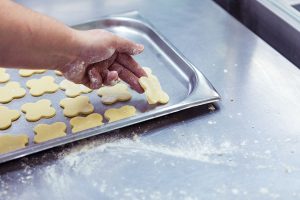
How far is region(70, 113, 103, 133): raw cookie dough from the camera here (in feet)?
2.81

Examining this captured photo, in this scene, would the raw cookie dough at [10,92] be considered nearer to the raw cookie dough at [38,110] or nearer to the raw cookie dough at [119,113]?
the raw cookie dough at [38,110]

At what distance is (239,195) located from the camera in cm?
72

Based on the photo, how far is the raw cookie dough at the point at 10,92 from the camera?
0.94 meters

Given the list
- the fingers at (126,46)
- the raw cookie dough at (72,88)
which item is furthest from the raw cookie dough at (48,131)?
the fingers at (126,46)

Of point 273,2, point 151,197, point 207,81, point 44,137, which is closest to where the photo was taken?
point 151,197

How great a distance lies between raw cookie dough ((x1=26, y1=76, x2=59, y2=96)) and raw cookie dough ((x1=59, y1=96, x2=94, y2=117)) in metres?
0.06

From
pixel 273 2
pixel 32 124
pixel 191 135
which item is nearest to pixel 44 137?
pixel 32 124

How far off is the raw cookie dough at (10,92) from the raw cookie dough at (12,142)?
5.4 inches

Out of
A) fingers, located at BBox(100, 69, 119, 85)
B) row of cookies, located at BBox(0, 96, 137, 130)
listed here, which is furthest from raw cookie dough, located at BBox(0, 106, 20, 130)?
fingers, located at BBox(100, 69, 119, 85)

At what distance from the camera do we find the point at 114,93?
0.96m

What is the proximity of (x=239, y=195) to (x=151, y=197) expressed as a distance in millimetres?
154

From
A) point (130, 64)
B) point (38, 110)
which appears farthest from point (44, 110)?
point (130, 64)

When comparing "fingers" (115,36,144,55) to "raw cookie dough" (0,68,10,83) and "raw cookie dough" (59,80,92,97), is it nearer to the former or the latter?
"raw cookie dough" (59,80,92,97)

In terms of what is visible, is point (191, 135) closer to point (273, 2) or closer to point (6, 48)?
point (6, 48)
